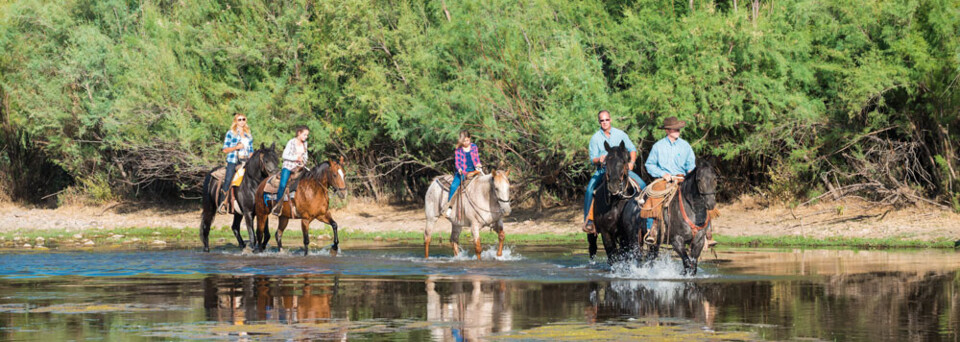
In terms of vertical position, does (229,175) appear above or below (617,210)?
above

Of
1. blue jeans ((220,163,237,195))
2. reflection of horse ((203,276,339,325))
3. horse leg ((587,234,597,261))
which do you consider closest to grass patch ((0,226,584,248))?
blue jeans ((220,163,237,195))

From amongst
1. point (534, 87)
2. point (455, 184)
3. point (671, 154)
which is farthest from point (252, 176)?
point (671, 154)

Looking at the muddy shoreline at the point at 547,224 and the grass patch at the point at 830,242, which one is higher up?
the muddy shoreline at the point at 547,224

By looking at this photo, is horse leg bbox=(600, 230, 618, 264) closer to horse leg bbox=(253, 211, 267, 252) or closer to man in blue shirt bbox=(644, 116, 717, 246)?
man in blue shirt bbox=(644, 116, 717, 246)

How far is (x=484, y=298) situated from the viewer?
45.1ft

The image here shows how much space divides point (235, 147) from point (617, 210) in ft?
29.6

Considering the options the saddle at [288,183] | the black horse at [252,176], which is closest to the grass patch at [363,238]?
the black horse at [252,176]

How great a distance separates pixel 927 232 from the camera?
24.3m

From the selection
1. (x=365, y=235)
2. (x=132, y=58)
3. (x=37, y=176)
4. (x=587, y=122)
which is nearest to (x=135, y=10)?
(x=132, y=58)

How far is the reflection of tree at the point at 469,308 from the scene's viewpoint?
10859 mm

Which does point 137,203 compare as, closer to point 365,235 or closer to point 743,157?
point 365,235

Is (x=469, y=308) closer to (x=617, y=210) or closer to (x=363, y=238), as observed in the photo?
(x=617, y=210)

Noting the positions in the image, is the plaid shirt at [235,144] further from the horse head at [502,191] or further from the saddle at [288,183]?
the horse head at [502,191]

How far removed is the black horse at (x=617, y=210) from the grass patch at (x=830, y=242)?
682cm
